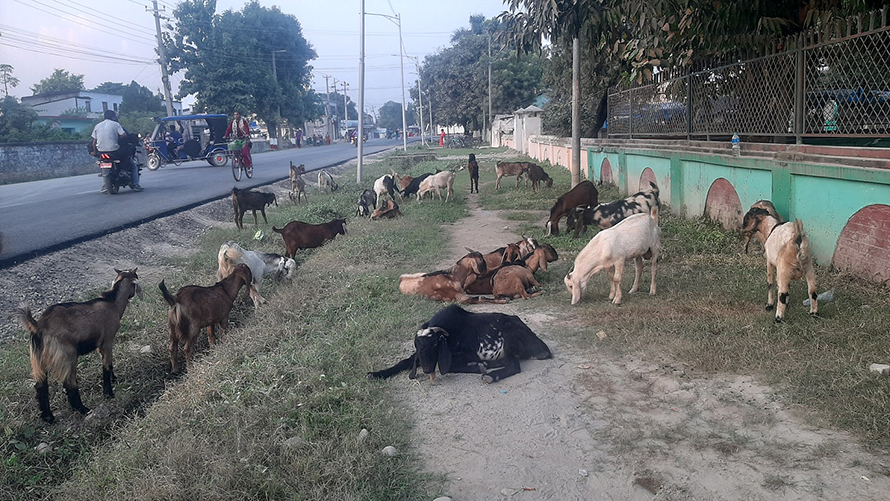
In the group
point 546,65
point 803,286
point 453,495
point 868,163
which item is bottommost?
point 453,495

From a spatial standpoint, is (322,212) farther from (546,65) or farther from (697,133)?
(546,65)

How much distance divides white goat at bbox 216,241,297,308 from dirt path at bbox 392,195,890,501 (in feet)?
12.2

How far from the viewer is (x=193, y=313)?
21.3 feet

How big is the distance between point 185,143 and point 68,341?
23646 millimetres

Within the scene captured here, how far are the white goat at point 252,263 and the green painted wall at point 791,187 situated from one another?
625 cm

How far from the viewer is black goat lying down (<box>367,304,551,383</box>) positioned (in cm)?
488

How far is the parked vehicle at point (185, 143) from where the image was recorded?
86.3 feet

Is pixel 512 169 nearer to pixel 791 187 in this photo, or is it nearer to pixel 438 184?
pixel 438 184

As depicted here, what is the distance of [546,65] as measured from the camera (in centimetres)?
2203

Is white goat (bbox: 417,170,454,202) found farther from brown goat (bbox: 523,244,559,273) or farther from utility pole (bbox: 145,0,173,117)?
utility pole (bbox: 145,0,173,117)

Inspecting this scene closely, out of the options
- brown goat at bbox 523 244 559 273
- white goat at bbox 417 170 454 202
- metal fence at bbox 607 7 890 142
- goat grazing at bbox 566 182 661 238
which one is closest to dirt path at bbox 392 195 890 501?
brown goat at bbox 523 244 559 273

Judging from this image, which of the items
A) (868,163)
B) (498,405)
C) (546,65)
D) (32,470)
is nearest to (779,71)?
(868,163)

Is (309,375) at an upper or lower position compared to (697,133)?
lower

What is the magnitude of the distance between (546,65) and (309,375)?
19023mm
